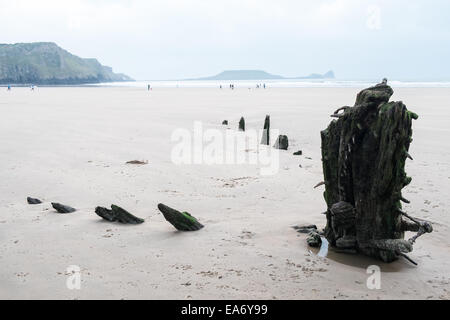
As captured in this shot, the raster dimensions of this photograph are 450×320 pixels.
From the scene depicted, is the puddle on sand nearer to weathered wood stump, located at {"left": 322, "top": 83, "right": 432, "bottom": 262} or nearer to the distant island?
weathered wood stump, located at {"left": 322, "top": 83, "right": 432, "bottom": 262}

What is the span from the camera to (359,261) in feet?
16.9

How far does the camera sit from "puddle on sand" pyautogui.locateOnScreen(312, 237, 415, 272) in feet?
16.5

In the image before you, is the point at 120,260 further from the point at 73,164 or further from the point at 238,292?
the point at 73,164

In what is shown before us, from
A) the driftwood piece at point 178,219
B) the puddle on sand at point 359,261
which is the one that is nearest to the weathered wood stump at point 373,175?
the puddle on sand at point 359,261

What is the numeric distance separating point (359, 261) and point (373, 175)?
1093mm

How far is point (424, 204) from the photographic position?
27.0ft

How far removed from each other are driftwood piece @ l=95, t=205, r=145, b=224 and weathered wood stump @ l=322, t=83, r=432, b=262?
322 centimetres

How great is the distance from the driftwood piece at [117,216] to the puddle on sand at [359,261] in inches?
118

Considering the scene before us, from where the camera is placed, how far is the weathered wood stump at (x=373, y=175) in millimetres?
4750

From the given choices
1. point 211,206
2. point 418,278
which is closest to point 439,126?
point 211,206

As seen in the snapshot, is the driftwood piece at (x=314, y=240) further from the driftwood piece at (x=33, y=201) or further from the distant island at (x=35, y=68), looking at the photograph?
the distant island at (x=35, y=68)

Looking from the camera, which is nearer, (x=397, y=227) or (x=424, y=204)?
(x=397, y=227)

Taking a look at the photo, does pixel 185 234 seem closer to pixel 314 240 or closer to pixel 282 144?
pixel 314 240
